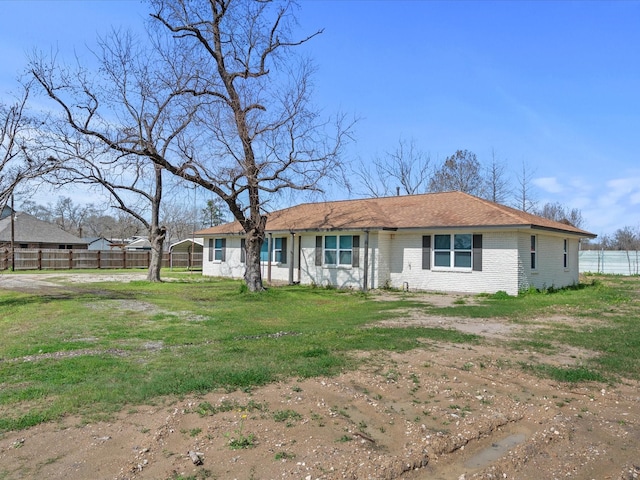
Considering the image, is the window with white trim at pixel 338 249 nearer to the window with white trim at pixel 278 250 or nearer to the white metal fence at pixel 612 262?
the window with white trim at pixel 278 250

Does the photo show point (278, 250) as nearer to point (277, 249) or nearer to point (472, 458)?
point (277, 249)

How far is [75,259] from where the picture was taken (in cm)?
3600

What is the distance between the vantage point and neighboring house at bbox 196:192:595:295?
665 inches

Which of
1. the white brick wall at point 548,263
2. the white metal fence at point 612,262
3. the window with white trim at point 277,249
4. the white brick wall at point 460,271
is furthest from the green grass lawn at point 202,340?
the white metal fence at point 612,262

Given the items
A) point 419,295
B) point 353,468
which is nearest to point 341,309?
point 419,295

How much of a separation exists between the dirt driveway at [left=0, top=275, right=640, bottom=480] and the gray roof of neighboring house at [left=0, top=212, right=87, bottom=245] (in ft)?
133

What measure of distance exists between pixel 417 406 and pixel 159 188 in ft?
65.2

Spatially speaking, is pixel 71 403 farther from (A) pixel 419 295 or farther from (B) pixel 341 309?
(A) pixel 419 295

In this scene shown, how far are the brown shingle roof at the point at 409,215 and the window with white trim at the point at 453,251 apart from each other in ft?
2.05

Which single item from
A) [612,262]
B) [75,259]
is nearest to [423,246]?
[612,262]

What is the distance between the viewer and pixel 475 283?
17266mm

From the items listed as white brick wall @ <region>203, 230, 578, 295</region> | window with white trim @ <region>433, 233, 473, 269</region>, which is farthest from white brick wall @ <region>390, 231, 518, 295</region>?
window with white trim @ <region>433, 233, 473, 269</region>

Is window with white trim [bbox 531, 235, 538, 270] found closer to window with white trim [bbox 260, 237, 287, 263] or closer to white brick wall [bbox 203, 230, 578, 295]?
white brick wall [bbox 203, 230, 578, 295]

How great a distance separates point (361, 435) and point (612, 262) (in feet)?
119
